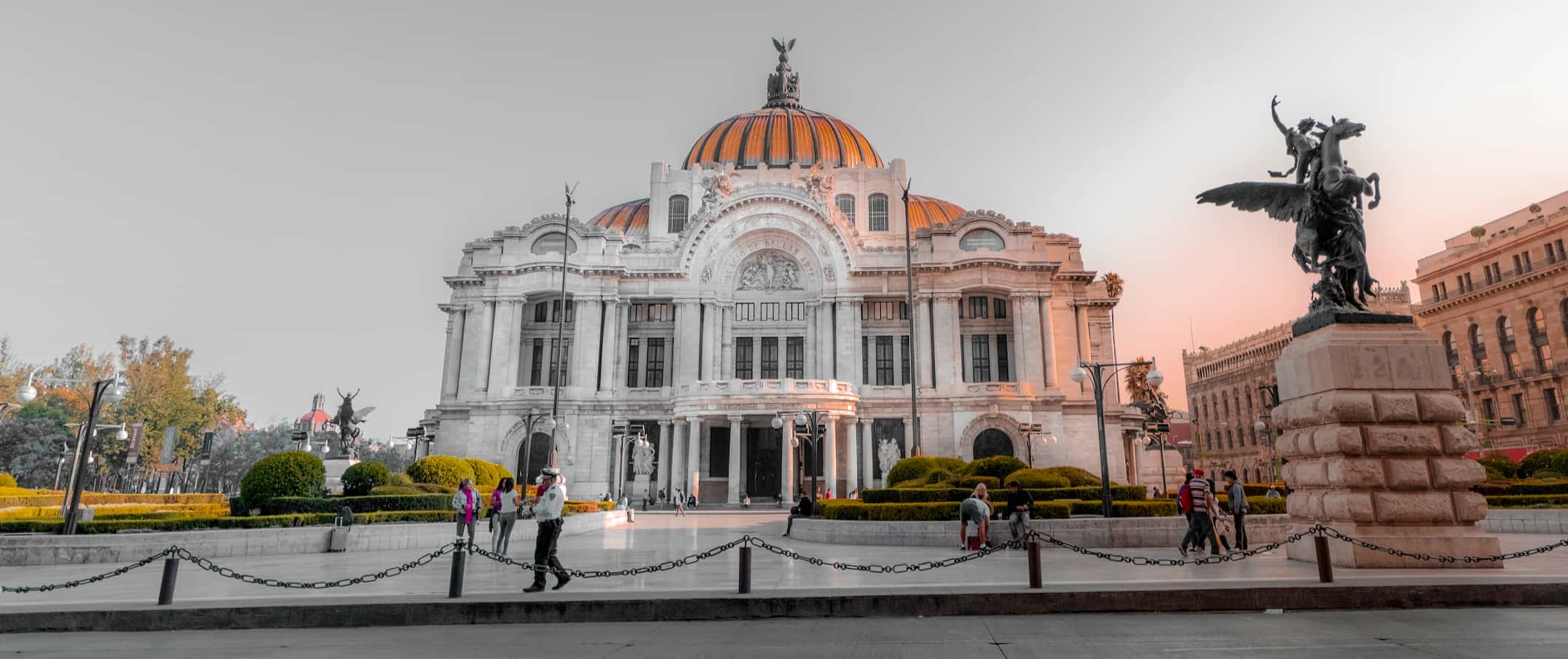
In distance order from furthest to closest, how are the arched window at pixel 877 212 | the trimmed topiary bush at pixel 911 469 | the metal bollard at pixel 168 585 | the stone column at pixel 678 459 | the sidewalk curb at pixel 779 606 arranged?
the arched window at pixel 877 212, the stone column at pixel 678 459, the trimmed topiary bush at pixel 911 469, the metal bollard at pixel 168 585, the sidewalk curb at pixel 779 606

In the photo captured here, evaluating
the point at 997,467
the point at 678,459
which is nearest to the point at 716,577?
the point at 997,467

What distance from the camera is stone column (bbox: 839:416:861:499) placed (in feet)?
151

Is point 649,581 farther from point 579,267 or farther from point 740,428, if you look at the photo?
point 579,267

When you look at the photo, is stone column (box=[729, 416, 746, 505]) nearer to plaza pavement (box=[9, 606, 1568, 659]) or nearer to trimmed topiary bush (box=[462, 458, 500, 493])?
trimmed topiary bush (box=[462, 458, 500, 493])

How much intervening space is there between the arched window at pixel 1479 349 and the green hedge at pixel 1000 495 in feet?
176

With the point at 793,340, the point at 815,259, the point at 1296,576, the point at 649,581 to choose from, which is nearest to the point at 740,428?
the point at 793,340

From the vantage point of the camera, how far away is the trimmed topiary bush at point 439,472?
28969 millimetres

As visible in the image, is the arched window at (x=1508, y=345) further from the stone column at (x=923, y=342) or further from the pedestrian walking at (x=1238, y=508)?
the pedestrian walking at (x=1238, y=508)

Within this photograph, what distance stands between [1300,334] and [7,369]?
87352 mm

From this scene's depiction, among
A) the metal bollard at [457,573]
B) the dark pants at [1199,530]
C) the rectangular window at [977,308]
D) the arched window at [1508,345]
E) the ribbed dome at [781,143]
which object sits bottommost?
the metal bollard at [457,573]

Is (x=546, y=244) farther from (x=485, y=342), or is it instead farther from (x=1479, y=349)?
(x=1479, y=349)

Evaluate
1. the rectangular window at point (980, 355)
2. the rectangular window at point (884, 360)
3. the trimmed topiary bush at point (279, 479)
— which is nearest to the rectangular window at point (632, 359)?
the rectangular window at point (884, 360)

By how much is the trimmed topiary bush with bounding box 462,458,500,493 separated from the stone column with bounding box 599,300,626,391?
1681cm

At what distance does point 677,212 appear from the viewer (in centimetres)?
5934
